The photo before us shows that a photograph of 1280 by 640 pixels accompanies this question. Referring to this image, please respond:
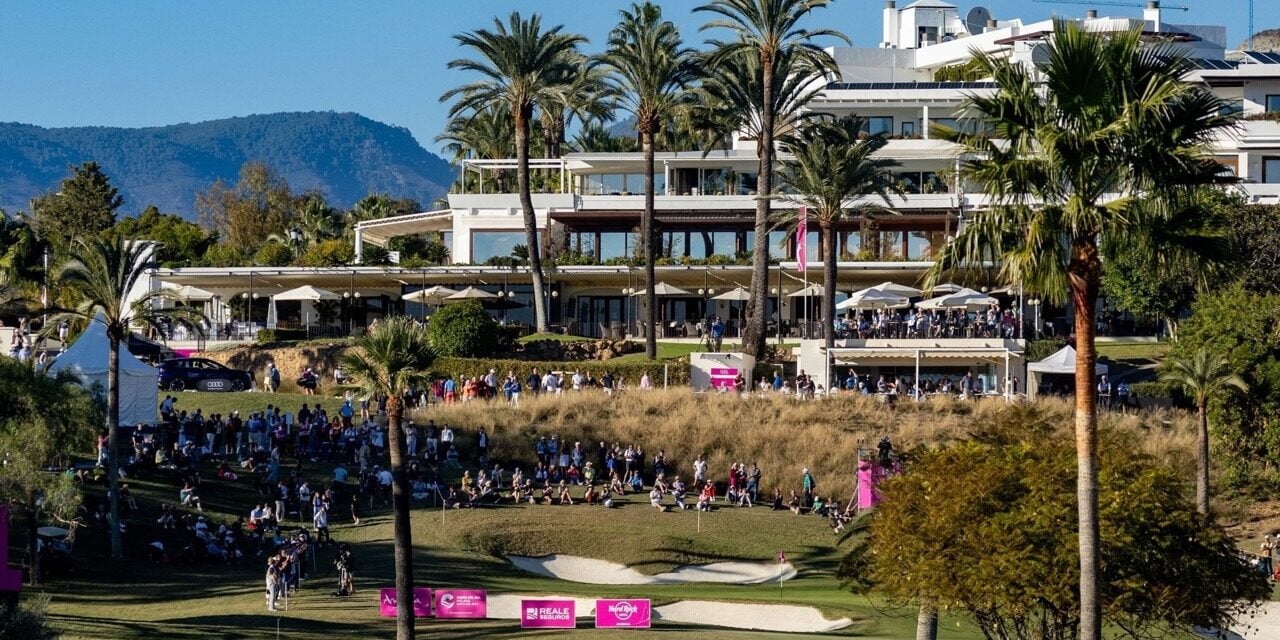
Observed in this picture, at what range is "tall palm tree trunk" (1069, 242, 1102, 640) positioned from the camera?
61.2 feet

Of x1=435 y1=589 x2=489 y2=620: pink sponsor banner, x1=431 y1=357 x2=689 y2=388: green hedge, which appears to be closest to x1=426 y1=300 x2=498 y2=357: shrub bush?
x1=431 y1=357 x2=689 y2=388: green hedge

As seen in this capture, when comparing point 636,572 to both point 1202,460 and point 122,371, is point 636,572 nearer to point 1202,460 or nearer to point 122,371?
point 122,371

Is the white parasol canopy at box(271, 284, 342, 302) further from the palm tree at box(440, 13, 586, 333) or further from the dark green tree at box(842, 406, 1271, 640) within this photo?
the dark green tree at box(842, 406, 1271, 640)

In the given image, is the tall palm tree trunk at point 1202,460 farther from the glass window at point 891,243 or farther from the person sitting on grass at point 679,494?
the glass window at point 891,243

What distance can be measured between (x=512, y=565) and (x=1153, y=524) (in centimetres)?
1843

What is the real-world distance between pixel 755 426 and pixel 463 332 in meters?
12.7

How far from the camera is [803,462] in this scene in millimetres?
49125

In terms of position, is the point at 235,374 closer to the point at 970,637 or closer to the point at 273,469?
the point at 273,469

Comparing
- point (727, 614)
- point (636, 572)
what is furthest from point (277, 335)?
point (727, 614)

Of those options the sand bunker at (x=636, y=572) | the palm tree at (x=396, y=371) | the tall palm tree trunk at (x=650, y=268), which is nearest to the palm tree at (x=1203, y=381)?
the sand bunker at (x=636, y=572)

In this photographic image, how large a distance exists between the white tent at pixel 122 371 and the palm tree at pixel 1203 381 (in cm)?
2951

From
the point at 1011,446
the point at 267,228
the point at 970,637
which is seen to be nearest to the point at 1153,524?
the point at 1011,446

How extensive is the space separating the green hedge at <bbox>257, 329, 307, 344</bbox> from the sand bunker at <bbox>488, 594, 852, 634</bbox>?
3271 cm

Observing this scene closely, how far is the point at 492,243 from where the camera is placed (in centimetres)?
7706
